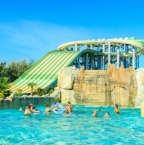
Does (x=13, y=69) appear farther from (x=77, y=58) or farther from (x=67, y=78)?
(x=67, y=78)

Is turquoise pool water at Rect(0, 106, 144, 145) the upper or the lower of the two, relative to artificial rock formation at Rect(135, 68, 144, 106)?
lower

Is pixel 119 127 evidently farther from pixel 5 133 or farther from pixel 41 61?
pixel 41 61

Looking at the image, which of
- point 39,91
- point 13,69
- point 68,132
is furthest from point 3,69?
point 68,132

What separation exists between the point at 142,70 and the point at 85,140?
15210 millimetres

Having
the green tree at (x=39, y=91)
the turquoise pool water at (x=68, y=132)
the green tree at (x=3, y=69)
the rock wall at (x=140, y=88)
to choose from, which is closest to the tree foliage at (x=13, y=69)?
the green tree at (x=3, y=69)

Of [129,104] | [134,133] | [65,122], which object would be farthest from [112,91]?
[134,133]

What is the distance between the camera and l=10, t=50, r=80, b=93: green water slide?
33278mm

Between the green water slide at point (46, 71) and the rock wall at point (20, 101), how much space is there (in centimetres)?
647

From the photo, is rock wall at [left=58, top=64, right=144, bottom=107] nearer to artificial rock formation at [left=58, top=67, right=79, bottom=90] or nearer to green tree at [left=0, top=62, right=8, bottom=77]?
artificial rock formation at [left=58, top=67, right=79, bottom=90]

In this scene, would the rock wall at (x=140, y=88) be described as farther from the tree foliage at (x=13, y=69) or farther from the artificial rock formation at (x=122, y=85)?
the tree foliage at (x=13, y=69)

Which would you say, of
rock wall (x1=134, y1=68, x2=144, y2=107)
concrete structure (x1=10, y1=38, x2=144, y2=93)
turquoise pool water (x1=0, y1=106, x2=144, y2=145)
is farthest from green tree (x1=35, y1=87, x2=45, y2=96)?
turquoise pool water (x1=0, y1=106, x2=144, y2=145)

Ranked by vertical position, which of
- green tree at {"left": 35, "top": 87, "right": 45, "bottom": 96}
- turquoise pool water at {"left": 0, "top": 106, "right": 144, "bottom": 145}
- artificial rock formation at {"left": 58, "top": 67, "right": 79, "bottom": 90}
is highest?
artificial rock formation at {"left": 58, "top": 67, "right": 79, "bottom": 90}

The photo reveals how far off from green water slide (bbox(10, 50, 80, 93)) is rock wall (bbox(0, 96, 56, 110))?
21.2ft

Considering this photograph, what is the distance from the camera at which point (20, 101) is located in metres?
22.2
